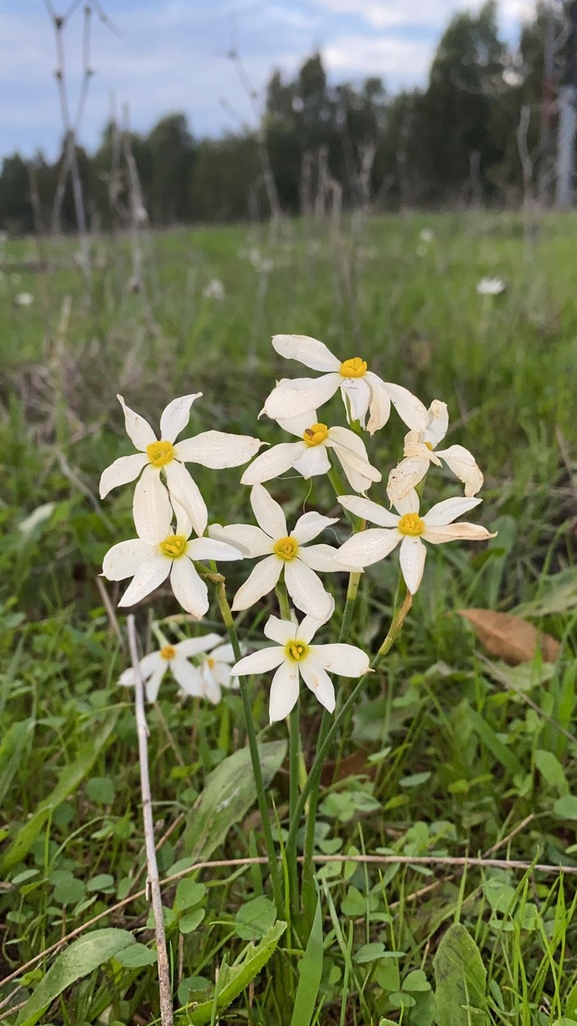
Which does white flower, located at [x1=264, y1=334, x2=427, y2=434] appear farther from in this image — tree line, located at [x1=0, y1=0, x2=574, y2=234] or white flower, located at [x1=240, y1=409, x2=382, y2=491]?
tree line, located at [x1=0, y1=0, x2=574, y2=234]

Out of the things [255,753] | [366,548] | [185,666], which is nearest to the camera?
[366,548]

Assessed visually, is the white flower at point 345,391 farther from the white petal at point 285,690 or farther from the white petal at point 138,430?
the white petal at point 285,690

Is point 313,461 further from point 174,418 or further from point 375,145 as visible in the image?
point 375,145

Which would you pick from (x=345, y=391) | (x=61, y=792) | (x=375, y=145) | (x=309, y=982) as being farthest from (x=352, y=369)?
(x=375, y=145)

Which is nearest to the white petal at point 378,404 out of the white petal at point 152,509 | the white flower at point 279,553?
the white flower at point 279,553

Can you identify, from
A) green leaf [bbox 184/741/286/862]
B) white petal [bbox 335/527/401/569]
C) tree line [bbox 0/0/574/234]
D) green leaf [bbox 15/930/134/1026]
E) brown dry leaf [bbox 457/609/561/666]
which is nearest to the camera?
white petal [bbox 335/527/401/569]

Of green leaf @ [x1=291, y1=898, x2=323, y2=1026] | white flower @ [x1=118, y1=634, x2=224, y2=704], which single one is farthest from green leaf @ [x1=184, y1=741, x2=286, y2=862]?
green leaf @ [x1=291, y1=898, x2=323, y2=1026]

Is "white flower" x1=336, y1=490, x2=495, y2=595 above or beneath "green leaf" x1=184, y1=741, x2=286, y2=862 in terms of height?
above
